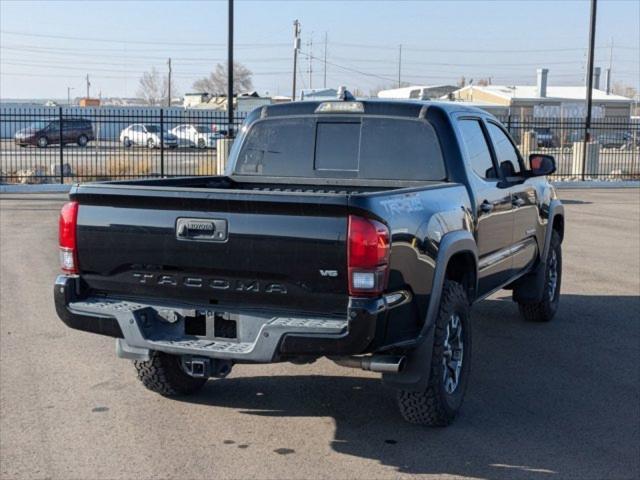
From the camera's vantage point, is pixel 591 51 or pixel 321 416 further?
pixel 591 51

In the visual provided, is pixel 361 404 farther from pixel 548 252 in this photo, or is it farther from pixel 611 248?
pixel 611 248

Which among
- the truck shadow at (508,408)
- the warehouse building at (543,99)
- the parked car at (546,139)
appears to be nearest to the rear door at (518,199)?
the truck shadow at (508,408)

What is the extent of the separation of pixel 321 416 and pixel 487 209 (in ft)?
6.61

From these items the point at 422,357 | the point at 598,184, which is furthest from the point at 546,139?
the point at 422,357

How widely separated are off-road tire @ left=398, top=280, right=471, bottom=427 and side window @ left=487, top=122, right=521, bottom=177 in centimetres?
190

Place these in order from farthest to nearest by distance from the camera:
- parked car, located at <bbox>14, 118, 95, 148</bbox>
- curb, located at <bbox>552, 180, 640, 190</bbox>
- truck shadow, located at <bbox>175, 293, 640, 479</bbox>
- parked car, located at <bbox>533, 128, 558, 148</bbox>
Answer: parked car, located at <bbox>533, 128, 558, 148</bbox> → parked car, located at <bbox>14, 118, 95, 148</bbox> → curb, located at <bbox>552, 180, 640, 190</bbox> → truck shadow, located at <bbox>175, 293, 640, 479</bbox>

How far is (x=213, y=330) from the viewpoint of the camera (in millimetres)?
5012

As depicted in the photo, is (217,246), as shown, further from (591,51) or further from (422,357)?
(591,51)

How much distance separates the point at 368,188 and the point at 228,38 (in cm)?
2053

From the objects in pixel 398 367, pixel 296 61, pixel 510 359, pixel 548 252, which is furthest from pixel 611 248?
pixel 296 61

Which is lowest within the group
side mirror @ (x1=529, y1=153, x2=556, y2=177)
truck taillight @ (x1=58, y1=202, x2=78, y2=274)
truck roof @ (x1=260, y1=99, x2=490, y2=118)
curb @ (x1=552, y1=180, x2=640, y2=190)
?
curb @ (x1=552, y1=180, x2=640, y2=190)

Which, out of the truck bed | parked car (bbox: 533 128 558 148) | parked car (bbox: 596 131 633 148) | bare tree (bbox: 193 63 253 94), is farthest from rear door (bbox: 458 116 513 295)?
bare tree (bbox: 193 63 253 94)

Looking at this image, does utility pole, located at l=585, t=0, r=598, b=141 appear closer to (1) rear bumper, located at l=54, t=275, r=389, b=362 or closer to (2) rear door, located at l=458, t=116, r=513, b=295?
(2) rear door, located at l=458, t=116, r=513, b=295

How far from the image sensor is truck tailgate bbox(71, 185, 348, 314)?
4695 millimetres
